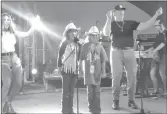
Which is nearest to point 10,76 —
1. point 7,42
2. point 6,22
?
point 7,42

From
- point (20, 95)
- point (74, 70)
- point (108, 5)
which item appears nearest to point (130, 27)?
point (74, 70)

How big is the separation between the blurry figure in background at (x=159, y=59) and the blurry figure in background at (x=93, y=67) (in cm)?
176

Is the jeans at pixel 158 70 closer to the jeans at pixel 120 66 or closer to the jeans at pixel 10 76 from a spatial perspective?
the jeans at pixel 120 66

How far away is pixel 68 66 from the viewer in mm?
2451

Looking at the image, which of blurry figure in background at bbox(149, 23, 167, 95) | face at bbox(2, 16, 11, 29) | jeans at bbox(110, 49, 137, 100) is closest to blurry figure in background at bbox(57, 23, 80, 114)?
jeans at bbox(110, 49, 137, 100)

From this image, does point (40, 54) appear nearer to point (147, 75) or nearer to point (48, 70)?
point (48, 70)

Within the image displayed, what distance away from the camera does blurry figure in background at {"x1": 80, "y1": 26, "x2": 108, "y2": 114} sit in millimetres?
2502

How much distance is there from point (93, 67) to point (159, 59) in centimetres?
198

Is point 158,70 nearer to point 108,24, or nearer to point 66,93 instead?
point 108,24

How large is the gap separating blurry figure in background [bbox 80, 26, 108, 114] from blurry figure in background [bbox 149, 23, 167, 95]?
1757 millimetres

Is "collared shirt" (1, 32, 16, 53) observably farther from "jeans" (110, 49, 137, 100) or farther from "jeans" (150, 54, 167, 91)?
"jeans" (150, 54, 167, 91)

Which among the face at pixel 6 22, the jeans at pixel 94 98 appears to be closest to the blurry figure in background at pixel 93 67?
the jeans at pixel 94 98

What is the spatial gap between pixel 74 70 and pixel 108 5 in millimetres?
1856

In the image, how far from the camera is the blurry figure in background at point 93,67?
250 cm
